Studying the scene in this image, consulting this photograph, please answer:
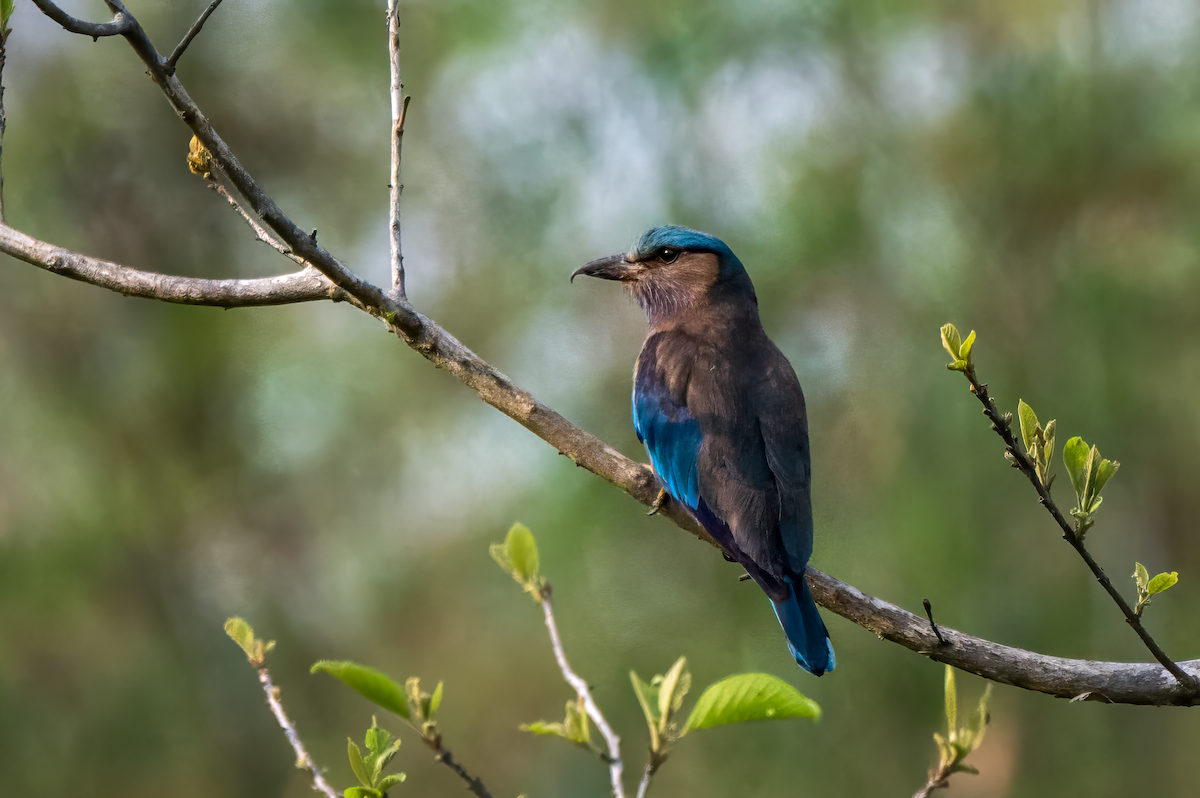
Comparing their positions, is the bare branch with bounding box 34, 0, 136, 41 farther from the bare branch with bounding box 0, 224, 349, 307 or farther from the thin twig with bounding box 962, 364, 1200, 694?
the thin twig with bounding box 962, 364, 1200, 694

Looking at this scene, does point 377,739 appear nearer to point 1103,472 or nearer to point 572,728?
point 572,728

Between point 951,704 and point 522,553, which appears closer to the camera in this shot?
point 951,704

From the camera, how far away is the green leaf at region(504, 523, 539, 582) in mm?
2482

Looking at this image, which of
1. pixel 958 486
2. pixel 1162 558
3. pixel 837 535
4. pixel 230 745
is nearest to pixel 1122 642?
pixel 1162 558

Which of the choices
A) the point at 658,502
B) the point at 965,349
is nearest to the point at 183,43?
the point at 965,349

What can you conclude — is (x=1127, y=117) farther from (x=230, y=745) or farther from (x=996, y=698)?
(x=230, y=745)

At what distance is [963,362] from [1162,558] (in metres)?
6.10

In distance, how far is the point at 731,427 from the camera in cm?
354

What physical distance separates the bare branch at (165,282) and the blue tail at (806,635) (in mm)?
1640

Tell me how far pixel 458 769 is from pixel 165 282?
5.72 feet

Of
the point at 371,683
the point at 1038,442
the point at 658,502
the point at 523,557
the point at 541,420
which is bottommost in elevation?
the point at 1038,442

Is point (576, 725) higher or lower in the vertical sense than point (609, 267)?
lower

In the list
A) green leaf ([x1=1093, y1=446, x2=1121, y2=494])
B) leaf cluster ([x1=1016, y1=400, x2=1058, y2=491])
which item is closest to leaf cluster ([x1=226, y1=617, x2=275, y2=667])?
leaf cluster ([x1=1016, y1=400, x2=1058, y2=491])

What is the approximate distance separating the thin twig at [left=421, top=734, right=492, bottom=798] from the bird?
1.29 metres
